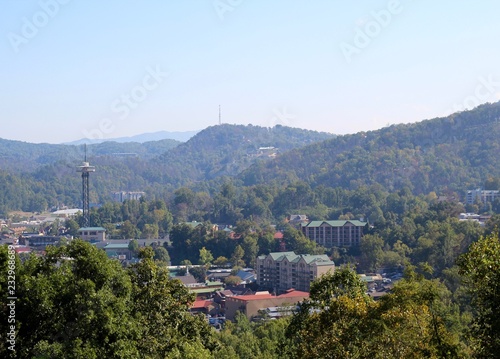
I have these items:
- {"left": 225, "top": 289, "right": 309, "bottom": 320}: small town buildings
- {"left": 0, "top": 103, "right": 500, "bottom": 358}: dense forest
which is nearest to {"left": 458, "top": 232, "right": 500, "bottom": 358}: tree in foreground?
{"left": 0, "top": 103, "right": 500, "bottom": 358}: dense forest

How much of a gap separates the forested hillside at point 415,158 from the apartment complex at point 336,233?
2593 centimetres

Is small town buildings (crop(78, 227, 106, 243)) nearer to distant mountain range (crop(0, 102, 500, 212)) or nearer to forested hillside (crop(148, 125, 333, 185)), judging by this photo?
distant mountain range (crop(0, 102, 500, 212))

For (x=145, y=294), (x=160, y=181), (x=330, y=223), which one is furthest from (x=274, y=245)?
(x=160, y=181)

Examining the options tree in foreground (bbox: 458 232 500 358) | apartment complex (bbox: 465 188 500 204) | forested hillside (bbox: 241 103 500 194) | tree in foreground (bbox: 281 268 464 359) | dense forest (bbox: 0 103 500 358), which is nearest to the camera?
tree in foreground (bbox: 458 232 500 358)

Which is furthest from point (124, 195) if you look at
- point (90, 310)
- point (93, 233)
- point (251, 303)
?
point (90, 310)

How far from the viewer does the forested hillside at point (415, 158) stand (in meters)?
75.2

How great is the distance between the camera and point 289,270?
1495 inches

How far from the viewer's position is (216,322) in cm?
3041

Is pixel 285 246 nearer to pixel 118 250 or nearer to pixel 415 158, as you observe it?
pixel 118 250

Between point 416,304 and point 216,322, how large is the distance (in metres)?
22.9

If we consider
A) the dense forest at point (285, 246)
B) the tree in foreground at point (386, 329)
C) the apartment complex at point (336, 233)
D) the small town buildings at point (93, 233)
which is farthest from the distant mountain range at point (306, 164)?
the tree in foreground at point (386, 329)

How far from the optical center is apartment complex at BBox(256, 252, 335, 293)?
37.1 meters

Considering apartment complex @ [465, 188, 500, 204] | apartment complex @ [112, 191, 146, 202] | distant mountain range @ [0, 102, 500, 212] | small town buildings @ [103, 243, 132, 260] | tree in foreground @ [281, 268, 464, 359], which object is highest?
distant mountain range @ [0, 102, 500, 212]

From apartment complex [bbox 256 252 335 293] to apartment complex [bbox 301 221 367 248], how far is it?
29.3 ft
